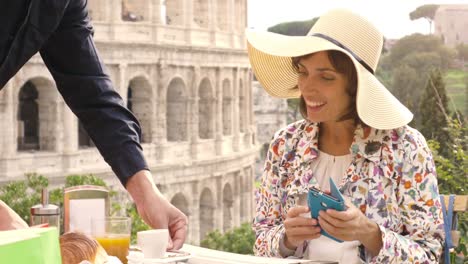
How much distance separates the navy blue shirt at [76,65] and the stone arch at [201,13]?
130ft

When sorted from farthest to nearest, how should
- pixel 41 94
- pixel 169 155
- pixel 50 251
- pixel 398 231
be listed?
pixel 169 155 → pixel 41 94 → pixel 398 231 → pixel 50 251

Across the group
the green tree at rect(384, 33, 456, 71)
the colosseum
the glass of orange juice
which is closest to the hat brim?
the glass of orange juice

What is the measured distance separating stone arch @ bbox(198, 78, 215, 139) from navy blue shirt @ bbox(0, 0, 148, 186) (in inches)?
1533

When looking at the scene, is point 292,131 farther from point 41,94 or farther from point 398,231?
point 41,94

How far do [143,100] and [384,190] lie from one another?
3572 cm

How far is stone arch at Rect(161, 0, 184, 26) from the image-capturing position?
40.4m

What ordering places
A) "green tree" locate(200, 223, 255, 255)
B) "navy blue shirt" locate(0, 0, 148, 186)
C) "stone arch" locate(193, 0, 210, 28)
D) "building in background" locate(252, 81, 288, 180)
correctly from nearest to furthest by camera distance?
"navy blue shirt" locate(0, 0, 148, 186), "green tree" locate(200, 223, 255, 255), "stone arch" locate(193, 0, 210, 28), "building in background" locate(252, 81, 288, 180)

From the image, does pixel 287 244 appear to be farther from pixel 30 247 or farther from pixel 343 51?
pixel 30 247

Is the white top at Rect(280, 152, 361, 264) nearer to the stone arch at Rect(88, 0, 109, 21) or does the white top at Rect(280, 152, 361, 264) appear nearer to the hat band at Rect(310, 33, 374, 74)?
the hat band at Rect(310, 33, 374, 74)

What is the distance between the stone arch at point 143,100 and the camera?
3831cm

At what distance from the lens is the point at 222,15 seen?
43.4m

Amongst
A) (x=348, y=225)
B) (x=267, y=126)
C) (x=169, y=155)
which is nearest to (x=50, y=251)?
(x=348, y=225)

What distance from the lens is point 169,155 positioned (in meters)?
38.3

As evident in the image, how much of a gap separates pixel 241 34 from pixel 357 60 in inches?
1603
